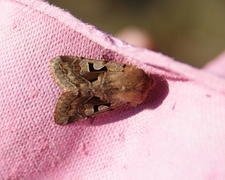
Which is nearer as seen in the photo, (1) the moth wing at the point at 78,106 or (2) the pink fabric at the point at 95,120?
(2) the pink fabric at the point at 95,120

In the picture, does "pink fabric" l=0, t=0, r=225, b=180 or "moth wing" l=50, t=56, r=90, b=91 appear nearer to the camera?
"pink fabric" l=0, t=0, r=225, b=180

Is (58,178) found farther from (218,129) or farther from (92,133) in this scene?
(218,129)

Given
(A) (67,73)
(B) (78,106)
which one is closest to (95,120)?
(B) (78,106)

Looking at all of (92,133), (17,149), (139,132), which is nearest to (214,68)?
(139,132)

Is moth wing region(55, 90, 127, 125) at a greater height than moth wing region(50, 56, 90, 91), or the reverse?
moth wing region(50, 56, 90, 91)

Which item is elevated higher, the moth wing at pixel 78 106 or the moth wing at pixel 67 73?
the moth wing at pixel 67 73
